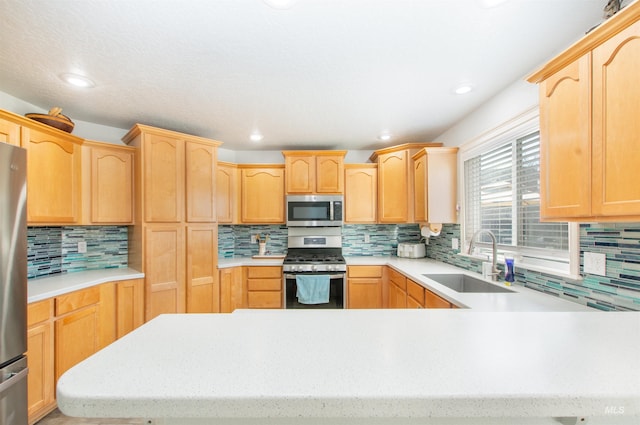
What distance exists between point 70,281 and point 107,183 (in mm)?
912

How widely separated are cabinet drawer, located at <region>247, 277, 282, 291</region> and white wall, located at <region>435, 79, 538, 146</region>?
261 cm

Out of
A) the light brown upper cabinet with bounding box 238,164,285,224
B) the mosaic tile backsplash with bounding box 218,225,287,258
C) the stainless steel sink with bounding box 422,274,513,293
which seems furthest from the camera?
the mosaic tile backsplash with bounding box 218,225,287,258

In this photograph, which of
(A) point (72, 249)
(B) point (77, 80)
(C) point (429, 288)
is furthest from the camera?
(A) point (72, 249)

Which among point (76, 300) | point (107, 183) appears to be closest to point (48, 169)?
point (107, 183)

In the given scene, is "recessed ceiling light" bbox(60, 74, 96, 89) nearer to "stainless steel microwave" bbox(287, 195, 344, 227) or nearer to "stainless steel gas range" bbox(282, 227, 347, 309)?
"stainless steel microwave" bbox(287, 195, 344, 227)

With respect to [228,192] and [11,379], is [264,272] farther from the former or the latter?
[11,379]

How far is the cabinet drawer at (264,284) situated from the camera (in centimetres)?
323

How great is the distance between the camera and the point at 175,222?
2664 mm

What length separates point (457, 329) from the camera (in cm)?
79

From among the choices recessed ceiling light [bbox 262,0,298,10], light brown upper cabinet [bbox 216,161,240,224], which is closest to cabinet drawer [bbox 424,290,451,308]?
recessed ceiling light [bbox 262,0,298,10]

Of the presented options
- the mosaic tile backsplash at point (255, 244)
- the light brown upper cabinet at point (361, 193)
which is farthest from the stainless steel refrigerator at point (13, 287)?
the light brown upper cabinet at point (361, 193)

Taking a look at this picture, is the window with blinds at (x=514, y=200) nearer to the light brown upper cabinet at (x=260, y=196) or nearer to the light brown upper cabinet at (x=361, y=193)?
the light brown upper cabinet at (x=361, y=193)

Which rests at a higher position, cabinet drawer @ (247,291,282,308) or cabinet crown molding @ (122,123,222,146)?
cabinet crown molding @ (122,123,222,146)

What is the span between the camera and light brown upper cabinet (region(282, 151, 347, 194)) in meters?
3.45
